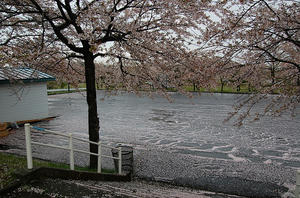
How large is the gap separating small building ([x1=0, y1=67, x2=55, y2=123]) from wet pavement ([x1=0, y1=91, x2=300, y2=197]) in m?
1.45

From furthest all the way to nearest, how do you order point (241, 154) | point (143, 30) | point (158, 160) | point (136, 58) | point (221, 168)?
1. point (241, 154)
2. point (158, 160)
3. point (221, 168)
4. point (136, 58)
5. point (143, 30)

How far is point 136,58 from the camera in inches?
275

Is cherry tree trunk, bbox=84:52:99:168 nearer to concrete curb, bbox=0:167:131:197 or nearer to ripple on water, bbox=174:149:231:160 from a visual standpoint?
concrete curb, bbox=0:167:131:197

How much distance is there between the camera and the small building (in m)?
15.1

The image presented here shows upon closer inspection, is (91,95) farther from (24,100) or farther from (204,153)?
(24,100)

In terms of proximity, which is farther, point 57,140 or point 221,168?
point 57,140

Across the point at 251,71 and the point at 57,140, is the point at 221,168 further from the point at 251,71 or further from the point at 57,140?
the point at 57,140

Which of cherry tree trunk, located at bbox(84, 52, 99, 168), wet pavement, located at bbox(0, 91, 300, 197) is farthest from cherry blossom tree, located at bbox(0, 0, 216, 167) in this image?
wet pavement, located at bbox(0, 91, 300, 197)

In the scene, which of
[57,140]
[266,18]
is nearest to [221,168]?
[266,18]

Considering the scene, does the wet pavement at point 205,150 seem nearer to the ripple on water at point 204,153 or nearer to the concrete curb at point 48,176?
the ripple on water at point 204,153

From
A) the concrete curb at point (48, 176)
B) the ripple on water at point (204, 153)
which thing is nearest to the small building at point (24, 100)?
the ripple on water at point (204, 153)

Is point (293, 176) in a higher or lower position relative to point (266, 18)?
lower

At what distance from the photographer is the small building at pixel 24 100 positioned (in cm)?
1515

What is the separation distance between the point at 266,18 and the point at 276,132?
10498 mm
